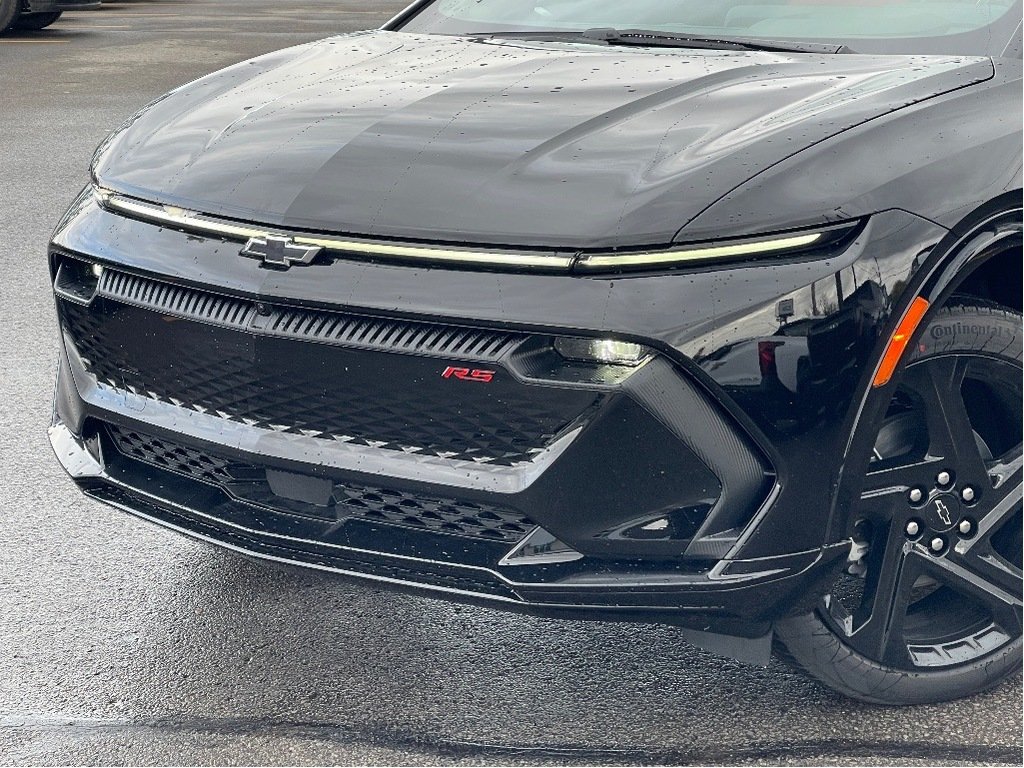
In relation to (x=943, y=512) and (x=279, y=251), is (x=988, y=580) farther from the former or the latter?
(x=279, y=251)

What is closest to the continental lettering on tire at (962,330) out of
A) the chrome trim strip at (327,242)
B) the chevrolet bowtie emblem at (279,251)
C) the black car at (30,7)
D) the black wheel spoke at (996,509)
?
the black wheel spoke at (996,509)

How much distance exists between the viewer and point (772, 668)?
2.93 metres

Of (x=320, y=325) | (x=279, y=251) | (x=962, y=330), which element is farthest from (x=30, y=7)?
(x=962, y=330)

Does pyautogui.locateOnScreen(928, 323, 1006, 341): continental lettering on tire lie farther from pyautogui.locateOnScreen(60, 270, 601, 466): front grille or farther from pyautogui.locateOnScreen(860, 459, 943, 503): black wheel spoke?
pyautogui.locateOnScreen(60, 270, 601, 466): front grille

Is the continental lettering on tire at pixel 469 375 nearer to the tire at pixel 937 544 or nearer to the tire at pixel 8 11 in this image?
the tire at pixel 937 544

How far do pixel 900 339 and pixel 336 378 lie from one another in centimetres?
96

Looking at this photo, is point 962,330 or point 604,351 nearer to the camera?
point 604,351

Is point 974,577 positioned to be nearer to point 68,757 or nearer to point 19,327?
point 68,757

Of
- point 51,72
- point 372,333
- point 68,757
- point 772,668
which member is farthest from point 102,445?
point 51,72

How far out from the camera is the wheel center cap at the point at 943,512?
8.43 feet

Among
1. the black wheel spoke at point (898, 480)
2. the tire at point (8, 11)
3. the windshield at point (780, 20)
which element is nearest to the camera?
the black wheel spoke at point (898, 480)

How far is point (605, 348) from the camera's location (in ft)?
7.31

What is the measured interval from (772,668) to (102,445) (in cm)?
147

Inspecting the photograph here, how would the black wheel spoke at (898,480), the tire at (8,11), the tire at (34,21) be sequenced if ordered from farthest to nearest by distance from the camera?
the tire at (34,21)
the tire at (8,11)
the black wheel spoke at (898,480)
